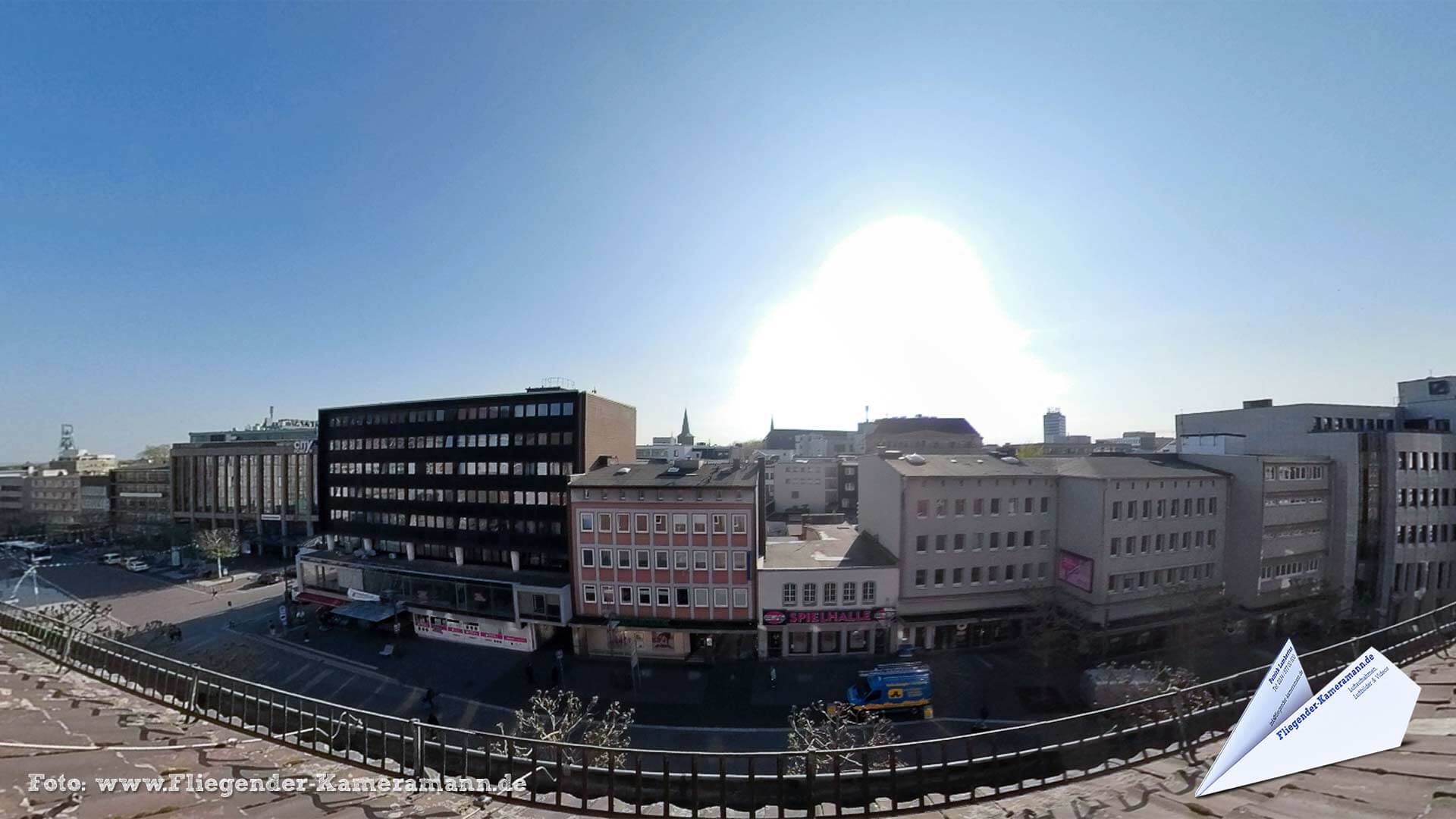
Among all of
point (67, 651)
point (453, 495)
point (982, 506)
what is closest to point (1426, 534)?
point (982, 506)

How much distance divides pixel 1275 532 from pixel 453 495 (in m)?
64.8

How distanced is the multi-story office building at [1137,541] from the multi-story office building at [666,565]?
2214 cm

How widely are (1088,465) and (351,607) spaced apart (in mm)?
58912

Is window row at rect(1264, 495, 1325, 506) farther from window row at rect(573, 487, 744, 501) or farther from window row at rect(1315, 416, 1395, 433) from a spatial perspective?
window row at rect(573, 487, 744, 501)

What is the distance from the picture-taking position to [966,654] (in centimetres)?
3266

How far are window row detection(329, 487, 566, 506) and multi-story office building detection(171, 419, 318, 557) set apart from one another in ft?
85.9

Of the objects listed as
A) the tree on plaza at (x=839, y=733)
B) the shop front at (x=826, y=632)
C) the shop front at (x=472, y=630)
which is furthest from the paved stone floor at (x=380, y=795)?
the shop front at (x=472, y=630)

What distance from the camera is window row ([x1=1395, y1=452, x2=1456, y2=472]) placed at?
37.9 m

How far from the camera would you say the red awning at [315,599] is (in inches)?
1688

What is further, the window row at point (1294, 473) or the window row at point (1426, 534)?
the window row at point (1426, 534)

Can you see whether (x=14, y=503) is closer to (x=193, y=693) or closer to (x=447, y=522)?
(x=447, y=522)

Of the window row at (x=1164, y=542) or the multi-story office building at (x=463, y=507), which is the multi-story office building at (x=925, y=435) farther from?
the multi-story office building at (x=463, y=507)

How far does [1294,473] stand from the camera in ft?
120

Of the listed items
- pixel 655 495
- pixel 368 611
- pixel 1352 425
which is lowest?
pixel 368 611
